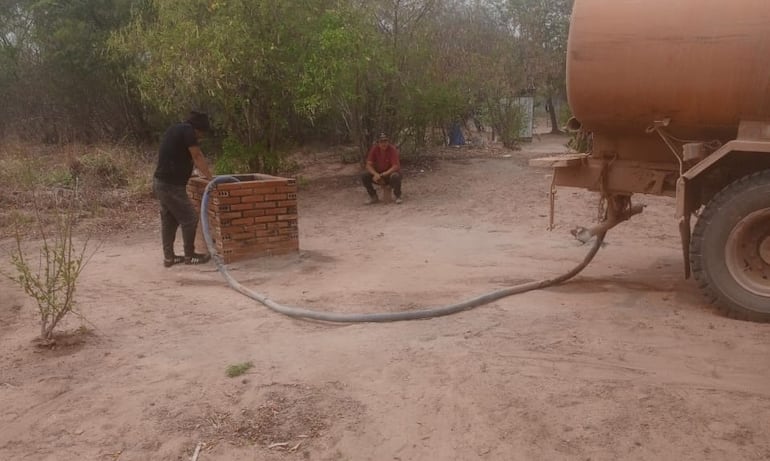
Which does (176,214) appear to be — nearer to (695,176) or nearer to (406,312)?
(406,312)

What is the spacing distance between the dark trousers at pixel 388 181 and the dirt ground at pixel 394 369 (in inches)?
150

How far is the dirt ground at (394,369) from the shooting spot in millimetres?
3184

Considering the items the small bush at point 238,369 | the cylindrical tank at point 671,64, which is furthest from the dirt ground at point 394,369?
the cylindrical tank at point 671,64

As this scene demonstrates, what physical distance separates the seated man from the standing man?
12.9 feet

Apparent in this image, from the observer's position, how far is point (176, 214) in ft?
23.2

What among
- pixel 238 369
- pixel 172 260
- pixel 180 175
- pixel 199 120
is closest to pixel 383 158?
pixel 199 120

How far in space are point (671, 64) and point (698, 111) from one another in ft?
1.28

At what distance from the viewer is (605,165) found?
556 cm

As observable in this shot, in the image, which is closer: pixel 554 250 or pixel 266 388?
pixel 266 388

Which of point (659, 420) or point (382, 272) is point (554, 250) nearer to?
point (382, 272)

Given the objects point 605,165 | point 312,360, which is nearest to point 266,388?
point 312,360

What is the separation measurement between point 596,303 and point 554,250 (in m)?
2.08

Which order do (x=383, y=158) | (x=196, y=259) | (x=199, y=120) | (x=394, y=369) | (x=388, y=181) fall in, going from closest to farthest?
(x=394, y=369)
(x=199, y=120)
(x=196, y=259)
(x=388, y=181)
(x=383, y=158)

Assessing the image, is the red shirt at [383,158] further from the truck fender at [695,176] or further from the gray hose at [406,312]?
the truck fender at [695,176]
